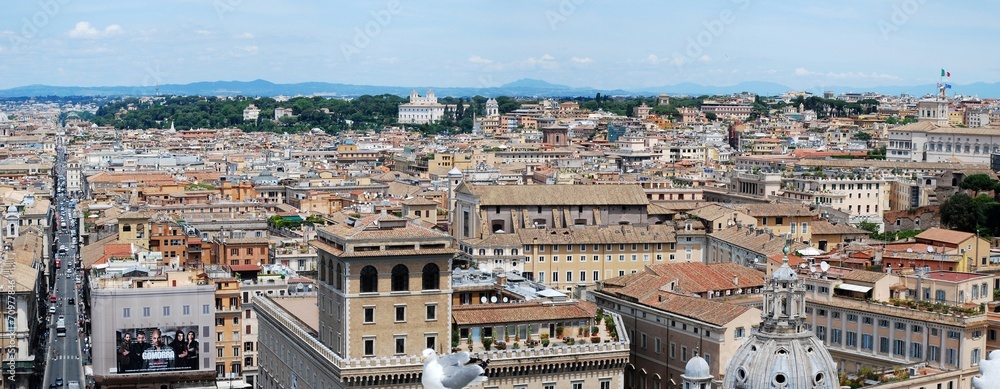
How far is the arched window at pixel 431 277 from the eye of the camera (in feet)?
110

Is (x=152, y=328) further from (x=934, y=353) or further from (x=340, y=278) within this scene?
(x=934, y=353)

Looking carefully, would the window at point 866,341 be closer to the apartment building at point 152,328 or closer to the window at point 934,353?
the window at point 934,353

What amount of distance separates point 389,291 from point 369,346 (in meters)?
1.34

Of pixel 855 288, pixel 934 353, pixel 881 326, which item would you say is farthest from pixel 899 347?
pixel 855 288

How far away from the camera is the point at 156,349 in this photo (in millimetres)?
42344

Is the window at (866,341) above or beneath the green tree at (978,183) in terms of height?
beneath

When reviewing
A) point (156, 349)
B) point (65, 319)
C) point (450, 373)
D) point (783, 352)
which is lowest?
point (65, 319)

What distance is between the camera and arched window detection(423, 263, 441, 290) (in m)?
33.5

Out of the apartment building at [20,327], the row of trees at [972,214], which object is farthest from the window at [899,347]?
the apartment building at [20,327]

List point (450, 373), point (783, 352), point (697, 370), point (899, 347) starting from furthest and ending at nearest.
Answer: point (899, 347) < point (697, 370) < point (783, 352) < point (450, 373)

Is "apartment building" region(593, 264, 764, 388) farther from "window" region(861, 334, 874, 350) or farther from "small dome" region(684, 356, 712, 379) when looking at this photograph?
"small dome" region(684, 356, 712, 379)

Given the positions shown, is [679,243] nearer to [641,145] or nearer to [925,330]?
[925,330]

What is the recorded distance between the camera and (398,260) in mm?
33156

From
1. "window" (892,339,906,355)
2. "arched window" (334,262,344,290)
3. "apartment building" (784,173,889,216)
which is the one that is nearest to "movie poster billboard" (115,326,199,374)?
"arched window" (334,262,344,290)
